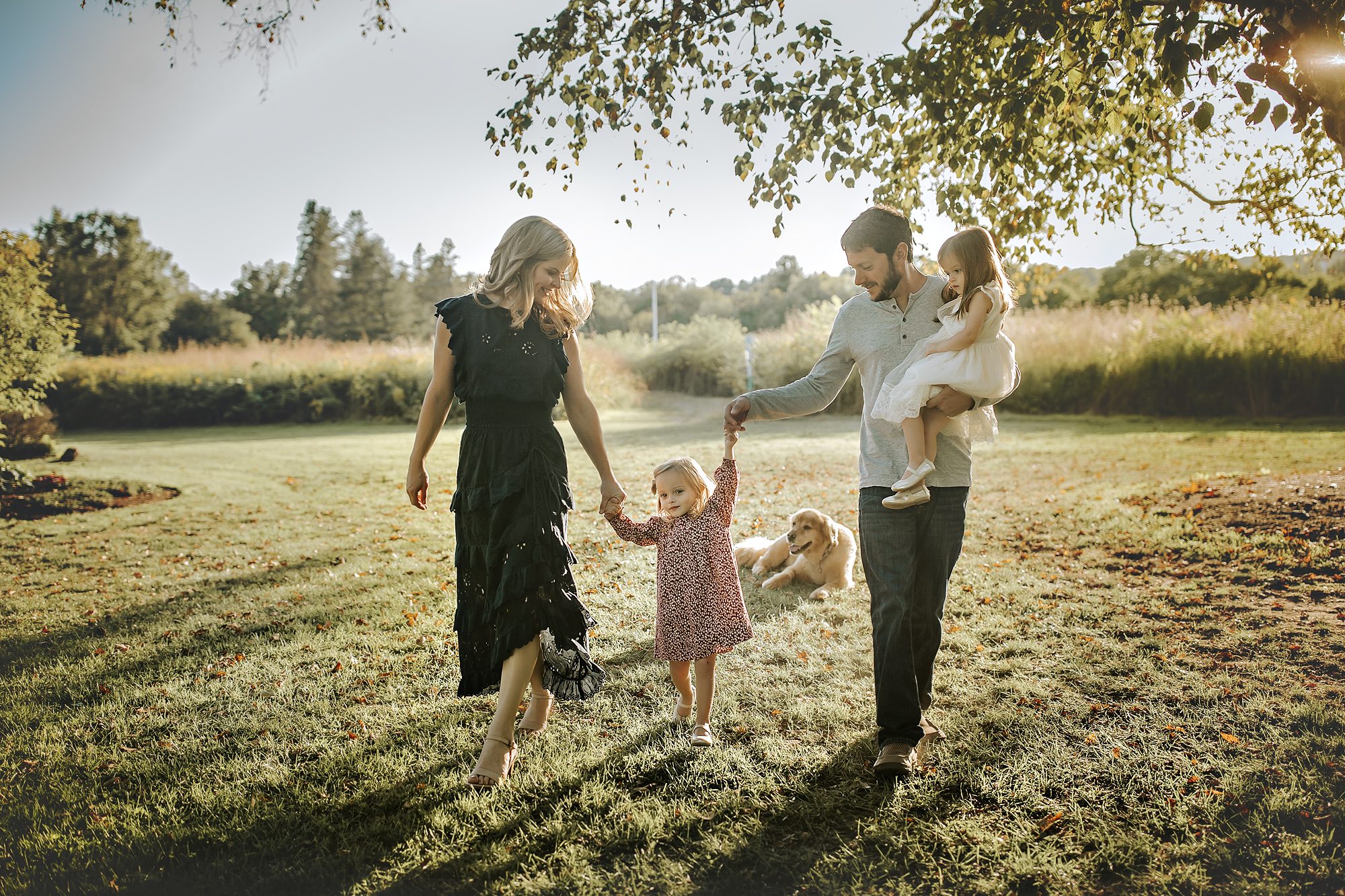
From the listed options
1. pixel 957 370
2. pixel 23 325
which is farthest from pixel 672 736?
pixel 23 325

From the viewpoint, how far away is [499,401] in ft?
10.4

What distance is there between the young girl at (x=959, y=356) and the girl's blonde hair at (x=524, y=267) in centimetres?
123

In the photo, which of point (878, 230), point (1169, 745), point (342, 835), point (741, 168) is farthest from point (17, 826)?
point (741, 168)

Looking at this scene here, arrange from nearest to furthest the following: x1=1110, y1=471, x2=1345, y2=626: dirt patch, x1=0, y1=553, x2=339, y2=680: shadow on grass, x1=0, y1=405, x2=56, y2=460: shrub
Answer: x1=0, y1=553, x2=339, y2=680: shadow on grass
x1=1110, y1=471, x2=1345, y2=626: dirt patch
x1=0, y1=405, x2=56, y2=460: shrub

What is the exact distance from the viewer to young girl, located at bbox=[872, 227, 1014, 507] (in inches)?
118

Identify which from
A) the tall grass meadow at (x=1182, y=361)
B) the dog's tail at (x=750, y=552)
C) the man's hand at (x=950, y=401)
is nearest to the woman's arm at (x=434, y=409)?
the man's hand at (x=950, y=401)

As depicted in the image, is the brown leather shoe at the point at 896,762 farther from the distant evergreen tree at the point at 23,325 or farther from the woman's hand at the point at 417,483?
the distant evergreen tree at the point at 23,325

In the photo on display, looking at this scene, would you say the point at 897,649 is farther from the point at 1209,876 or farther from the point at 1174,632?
the point at 1174,632

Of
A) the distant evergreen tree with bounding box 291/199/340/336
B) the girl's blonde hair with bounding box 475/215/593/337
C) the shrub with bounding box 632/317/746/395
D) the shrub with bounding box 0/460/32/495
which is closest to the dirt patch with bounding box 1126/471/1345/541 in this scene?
the girl's blonde hair with bounding box 475/215/593/337

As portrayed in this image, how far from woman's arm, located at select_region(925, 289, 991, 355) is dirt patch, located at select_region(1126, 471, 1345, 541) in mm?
5218

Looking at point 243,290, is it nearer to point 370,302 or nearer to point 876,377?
point 370,302

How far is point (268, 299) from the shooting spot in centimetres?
3681

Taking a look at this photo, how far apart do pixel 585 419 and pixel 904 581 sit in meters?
1.35

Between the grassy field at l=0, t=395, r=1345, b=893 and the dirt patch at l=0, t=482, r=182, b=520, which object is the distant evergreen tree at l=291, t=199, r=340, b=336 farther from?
the grassy field at l=0, t=395, r=1345, b=893
